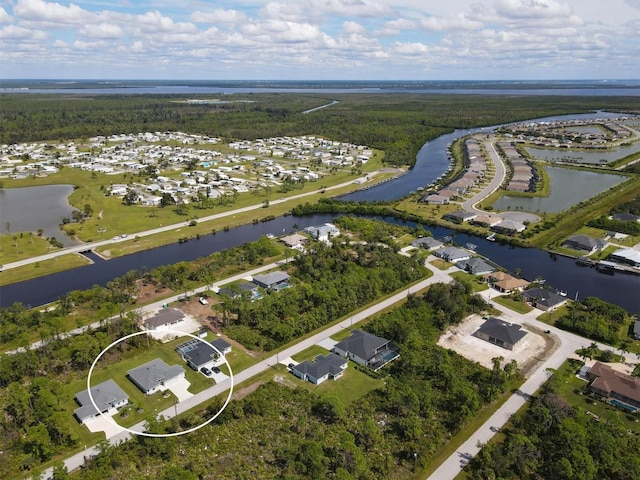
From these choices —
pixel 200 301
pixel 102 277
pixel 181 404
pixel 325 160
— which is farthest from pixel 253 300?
pixel 325 160

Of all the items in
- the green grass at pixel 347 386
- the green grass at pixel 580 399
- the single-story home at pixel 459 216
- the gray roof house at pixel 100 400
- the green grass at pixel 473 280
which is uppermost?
the single-story home at pixel 459 216

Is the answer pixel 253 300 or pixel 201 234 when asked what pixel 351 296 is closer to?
pixel 253 300

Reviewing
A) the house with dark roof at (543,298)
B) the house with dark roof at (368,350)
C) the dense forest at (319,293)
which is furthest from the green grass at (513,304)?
the house with dark roof at (368,350)

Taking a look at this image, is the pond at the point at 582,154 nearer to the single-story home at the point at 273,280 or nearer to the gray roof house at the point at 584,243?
the gray roof house at the point at 584,243

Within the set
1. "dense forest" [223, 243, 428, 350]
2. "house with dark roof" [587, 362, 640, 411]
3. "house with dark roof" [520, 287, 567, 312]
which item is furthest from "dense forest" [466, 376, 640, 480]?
"dense forest" [223, 243, 428, 350]

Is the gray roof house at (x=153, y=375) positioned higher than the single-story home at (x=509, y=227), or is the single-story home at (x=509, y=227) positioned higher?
the single-story home at (x=509, y=227)

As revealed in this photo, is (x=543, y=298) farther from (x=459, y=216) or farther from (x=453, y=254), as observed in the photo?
(x=459, y=216)

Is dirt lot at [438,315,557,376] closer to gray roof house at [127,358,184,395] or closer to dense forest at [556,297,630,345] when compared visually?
dense forest at [556,297,630,345]

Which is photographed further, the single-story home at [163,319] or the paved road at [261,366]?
the single-story home at [163,319]
